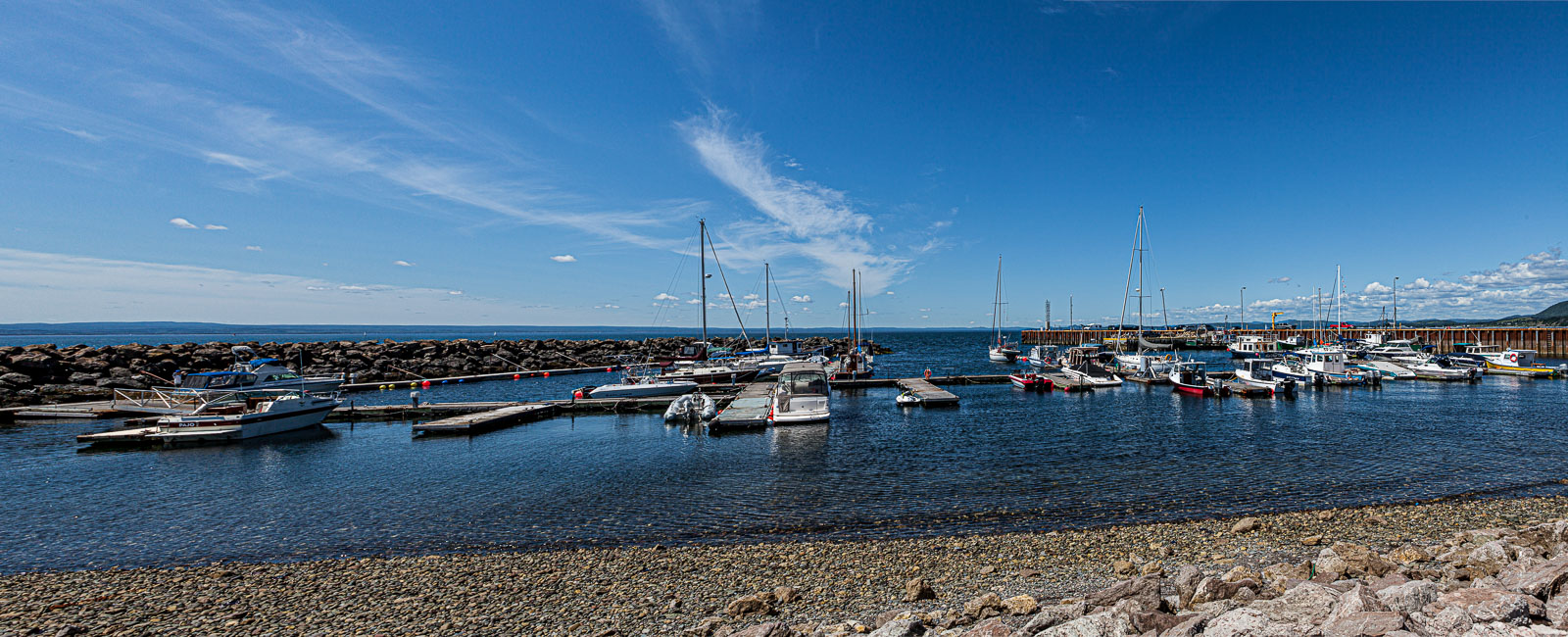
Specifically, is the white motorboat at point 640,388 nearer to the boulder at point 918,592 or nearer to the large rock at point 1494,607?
the boulder at point 918,592

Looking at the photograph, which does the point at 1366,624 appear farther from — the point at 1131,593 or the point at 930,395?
the point at 930,395

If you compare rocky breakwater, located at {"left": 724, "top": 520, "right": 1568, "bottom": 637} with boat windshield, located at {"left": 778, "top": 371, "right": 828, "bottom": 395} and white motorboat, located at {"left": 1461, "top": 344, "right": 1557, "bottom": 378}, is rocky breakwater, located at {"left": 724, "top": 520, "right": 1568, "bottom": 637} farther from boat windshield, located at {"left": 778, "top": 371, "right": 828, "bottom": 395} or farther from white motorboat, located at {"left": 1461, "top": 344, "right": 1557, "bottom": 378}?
white motorboat, located at {"left": 1461, "top": 344, "right": 1557, "bottom": 378}

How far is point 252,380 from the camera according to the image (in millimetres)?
39750

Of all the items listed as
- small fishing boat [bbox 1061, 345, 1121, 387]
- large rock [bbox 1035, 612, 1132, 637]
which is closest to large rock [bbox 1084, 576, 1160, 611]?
large rock [bbox 1035, 612, 1132, 637]

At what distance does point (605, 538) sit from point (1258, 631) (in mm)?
12920

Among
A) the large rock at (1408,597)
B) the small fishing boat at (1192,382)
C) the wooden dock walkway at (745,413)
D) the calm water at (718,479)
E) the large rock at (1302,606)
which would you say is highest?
the large rock at (1408,597)

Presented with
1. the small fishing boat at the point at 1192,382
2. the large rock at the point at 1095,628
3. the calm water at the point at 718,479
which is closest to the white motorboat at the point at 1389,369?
the small fishing boat at the point at 1192,382

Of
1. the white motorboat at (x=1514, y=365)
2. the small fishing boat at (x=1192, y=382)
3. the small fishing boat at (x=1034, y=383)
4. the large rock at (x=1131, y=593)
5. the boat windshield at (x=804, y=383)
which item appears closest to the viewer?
the large rock at (x=1131, y=593)

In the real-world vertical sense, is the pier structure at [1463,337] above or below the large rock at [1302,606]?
above

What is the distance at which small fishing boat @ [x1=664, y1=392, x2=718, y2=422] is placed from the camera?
32.9 meters

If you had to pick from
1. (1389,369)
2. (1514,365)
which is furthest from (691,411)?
(1514,365)

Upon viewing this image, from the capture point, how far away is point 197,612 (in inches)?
432

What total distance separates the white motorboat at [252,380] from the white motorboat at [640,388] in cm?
1603

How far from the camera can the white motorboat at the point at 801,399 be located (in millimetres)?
31719
